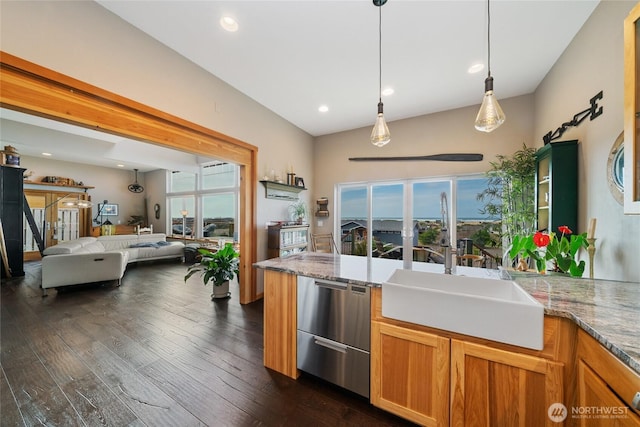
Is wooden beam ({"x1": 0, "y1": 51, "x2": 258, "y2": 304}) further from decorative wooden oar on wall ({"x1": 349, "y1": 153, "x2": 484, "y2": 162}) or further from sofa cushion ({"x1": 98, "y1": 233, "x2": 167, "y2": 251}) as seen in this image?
sofa cushion ({"x1": 98, "y1": 233, "x2": 167, "y2": 251})

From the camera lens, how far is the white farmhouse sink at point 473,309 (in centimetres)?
102

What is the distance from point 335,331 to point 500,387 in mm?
940

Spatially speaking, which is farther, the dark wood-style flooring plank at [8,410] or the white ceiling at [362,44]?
the white ceiling at [362,44]

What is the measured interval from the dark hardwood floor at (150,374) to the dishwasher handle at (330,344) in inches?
14.4

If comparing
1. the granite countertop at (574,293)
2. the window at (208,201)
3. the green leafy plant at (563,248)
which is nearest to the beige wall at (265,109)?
→ the green leafy plant at (563,248)

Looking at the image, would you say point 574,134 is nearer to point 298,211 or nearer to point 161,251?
point 298,211

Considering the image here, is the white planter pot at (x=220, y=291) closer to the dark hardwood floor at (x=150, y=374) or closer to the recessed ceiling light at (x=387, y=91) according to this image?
the dark hardwood floor at (x=150, y=374)

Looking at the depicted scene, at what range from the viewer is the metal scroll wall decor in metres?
1.86

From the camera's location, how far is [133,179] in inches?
322

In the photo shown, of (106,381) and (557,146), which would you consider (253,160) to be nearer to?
(106,381)

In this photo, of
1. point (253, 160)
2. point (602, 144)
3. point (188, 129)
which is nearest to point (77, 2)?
point (188, 129)

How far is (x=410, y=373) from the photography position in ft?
4.32

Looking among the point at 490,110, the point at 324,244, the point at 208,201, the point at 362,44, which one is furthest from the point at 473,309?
the point at 208,201

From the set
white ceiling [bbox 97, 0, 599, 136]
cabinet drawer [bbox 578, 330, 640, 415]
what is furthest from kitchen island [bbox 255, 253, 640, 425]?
white ceiling [bbox 97, 0, 599, 136]
